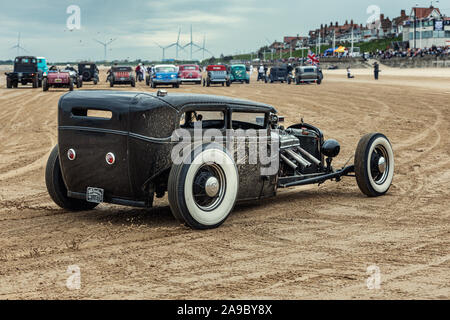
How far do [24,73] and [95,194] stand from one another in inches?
1340

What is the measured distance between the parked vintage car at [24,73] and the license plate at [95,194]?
33.2m

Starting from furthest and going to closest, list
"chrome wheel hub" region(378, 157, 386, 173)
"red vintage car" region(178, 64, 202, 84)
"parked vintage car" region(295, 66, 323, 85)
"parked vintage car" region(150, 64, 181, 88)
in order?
"parked vintage car" region(295, 66, 323, 85) < "red vintage car" region(178, 64, 202, 84) < "parked vintage car" region(150, 64, 181, 88) < "chrome wheel hub" region(378, 157, 386, 173)

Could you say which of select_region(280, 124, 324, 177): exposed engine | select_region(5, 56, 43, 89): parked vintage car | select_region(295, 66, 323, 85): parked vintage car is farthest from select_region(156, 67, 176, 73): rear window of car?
select_region(280, 124, 324, 177): exposed engine

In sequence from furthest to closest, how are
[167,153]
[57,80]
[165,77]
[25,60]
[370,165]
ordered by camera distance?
[25,60] → [165,77] → [57,80] → [370,165] → [167,153]

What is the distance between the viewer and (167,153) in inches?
230

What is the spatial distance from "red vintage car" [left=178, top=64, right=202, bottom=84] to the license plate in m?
37.6

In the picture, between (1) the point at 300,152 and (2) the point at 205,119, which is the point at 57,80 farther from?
(2) the point at 205,119

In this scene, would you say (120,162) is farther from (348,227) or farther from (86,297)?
(348,227)

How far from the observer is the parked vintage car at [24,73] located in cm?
3753

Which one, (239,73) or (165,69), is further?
(239,73)

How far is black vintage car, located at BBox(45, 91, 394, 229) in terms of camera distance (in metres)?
5.73

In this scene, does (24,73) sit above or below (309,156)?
above

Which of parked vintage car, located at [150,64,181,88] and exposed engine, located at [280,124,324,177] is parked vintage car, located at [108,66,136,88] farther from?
exposed engine, located at [280,124,324,177]

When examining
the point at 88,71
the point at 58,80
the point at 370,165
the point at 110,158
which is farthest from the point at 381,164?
the point at 88,71
